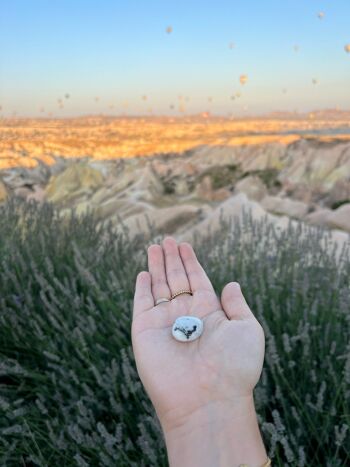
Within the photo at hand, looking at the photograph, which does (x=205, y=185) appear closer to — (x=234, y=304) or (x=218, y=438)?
(x=234, y=304)

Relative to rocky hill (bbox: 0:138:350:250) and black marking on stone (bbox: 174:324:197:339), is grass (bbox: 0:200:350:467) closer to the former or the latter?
black marking on stone (bbox: 174:324:197:339)

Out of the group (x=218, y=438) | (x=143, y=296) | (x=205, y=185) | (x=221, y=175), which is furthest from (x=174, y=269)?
(x=221, y=175)

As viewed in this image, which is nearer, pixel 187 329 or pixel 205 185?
pixel 187 329

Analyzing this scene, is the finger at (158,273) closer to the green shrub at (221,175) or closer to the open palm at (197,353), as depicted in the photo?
the open palm at (197,353)

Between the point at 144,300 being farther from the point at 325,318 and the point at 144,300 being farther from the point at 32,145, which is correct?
the point at 32,145

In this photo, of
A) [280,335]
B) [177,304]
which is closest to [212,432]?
[177,304]
